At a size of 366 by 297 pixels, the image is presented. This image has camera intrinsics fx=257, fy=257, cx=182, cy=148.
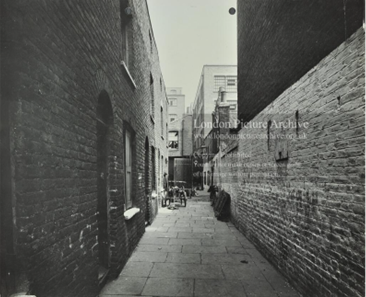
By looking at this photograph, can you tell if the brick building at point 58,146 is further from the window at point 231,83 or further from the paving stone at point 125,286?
the window at point 231,83

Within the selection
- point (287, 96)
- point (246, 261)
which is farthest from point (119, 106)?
point (246, 261)

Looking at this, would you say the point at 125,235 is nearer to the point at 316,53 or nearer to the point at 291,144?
the point at 291,144

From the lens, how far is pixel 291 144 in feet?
13.5

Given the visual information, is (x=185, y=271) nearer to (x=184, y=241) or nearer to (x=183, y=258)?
(x=183, y=258)

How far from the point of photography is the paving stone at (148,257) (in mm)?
5164

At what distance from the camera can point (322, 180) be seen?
3164mm

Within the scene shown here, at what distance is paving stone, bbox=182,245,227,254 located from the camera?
5.72 meters

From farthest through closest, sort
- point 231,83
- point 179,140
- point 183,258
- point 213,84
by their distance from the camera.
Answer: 1. point 231,83
2. point 213,84
3. point 179,140
4. point 183,258

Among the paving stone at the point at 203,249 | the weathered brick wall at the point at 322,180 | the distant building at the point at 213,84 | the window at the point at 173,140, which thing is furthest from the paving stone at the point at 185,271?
the distant building at the point at 213,84

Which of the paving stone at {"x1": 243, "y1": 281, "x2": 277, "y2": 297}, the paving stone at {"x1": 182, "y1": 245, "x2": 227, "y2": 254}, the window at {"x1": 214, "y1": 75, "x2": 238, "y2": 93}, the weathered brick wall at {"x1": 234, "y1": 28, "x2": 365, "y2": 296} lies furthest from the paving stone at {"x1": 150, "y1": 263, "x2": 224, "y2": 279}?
the window at {"x1": 214, "y1": 75, "x2": 238, "y2": 93}

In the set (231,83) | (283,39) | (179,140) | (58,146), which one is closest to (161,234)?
(58,146)

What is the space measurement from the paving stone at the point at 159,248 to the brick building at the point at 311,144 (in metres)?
1.87

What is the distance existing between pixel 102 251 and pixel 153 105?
7142 millimetres

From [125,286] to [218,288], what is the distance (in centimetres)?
143
